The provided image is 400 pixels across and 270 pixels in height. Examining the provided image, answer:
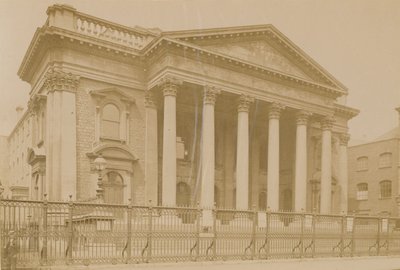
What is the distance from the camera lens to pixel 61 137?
19484mm

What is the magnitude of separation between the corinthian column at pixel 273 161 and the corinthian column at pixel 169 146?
20.0ft

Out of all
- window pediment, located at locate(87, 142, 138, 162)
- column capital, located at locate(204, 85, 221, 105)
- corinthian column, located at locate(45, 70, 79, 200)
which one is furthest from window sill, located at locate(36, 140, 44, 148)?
column capital, located at locate(204, 85, 221, 105)

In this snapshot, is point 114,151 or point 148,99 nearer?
point 114,151

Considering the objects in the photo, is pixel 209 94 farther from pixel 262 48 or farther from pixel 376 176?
pixel 376 176

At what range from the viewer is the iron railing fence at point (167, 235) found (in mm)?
10961

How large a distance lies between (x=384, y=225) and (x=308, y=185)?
11.8 metres

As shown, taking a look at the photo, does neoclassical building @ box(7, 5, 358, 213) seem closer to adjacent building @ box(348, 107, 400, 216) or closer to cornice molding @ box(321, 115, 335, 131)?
cornice molding @ box(321, 115, 335, 131)

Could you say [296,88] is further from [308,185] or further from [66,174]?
[66,174]

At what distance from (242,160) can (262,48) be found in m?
6.54

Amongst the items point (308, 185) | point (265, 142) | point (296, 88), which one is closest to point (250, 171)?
point (265, 142)

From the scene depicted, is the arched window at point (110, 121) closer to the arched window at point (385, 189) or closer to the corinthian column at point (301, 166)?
the corinthian column at point (301, 166)

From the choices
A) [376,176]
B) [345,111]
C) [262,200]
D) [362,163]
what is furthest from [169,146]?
[362,163]

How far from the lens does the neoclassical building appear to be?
64.8 ft

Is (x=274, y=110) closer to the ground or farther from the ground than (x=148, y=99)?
closer to the ground
